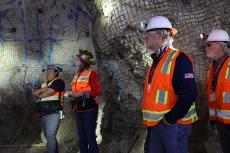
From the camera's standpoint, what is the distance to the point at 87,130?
523 cm

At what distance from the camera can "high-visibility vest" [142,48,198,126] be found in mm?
3293

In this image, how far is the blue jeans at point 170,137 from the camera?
3273 mm

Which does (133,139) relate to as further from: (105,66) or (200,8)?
(200,8)

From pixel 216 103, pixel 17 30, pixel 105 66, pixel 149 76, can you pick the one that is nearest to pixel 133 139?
pixel 105 66

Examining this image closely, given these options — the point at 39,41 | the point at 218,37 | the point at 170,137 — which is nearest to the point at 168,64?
the point at 170,137

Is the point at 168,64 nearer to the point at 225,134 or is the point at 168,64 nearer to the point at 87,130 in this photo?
the point at 225,134

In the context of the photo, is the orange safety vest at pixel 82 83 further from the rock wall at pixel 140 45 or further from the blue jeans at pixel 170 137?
the blue jeans at pixel 170 137

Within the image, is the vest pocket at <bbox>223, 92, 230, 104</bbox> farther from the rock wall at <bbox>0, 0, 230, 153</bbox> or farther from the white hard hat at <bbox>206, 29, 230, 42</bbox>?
the rock wall at <bbox>0, 0, 230, 153</bbox>

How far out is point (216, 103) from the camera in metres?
4.01

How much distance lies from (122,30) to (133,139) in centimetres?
164

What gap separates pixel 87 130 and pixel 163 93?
2165 mm

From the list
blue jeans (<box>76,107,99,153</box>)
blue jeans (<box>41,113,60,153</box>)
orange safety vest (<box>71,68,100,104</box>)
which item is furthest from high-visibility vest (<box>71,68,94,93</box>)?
blue jeans (<box>41,113,60,153</box>)

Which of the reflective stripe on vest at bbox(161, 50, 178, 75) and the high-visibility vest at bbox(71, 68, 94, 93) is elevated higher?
the reflective stripe on vest at bbox(161, 50, 178, 75)

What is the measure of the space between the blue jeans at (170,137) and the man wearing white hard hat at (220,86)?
0.71 meters
